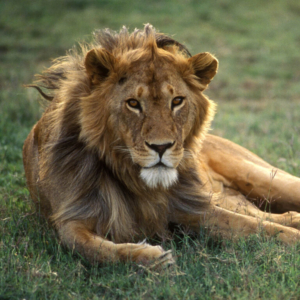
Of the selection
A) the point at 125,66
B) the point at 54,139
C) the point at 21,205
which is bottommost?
the point at 21,205

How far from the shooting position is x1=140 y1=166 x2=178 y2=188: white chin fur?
294 cm

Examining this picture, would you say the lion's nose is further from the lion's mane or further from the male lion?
the lion's mane

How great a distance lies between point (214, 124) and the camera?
739cm

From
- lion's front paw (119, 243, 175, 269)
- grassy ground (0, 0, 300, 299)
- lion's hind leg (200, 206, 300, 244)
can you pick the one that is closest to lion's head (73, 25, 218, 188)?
lion's front paw (119, 243, 175, 269)

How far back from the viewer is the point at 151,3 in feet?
52.2

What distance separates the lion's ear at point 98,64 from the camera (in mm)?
3025

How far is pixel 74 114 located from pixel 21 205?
3.96ft

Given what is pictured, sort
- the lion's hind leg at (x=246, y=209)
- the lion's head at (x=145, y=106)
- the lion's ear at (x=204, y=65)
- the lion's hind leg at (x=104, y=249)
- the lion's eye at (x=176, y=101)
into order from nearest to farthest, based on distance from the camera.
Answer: the lion's hind leg at (x=104, y=249)
the lion's head at (x=145, y=106)
the lion's eye at (x=176, y=101)
the lion's ear at (x=204, y=65)
the lion's hind leg at (x=246, y=209)

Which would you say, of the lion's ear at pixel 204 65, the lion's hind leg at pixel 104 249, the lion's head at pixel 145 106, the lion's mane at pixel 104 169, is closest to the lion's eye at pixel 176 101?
the lion's head at pixel 145 106

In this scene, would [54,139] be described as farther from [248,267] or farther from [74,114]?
[248,267]

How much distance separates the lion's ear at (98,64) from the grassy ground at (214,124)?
3.62ft

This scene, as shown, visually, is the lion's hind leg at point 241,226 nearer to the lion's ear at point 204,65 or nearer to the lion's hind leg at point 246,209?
the lion's hind leg at point 246,209

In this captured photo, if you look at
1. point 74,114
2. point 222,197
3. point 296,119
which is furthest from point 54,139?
point 296,119

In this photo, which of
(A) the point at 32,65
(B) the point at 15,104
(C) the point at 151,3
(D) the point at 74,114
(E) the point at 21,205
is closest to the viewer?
(D) the point at 74,114
